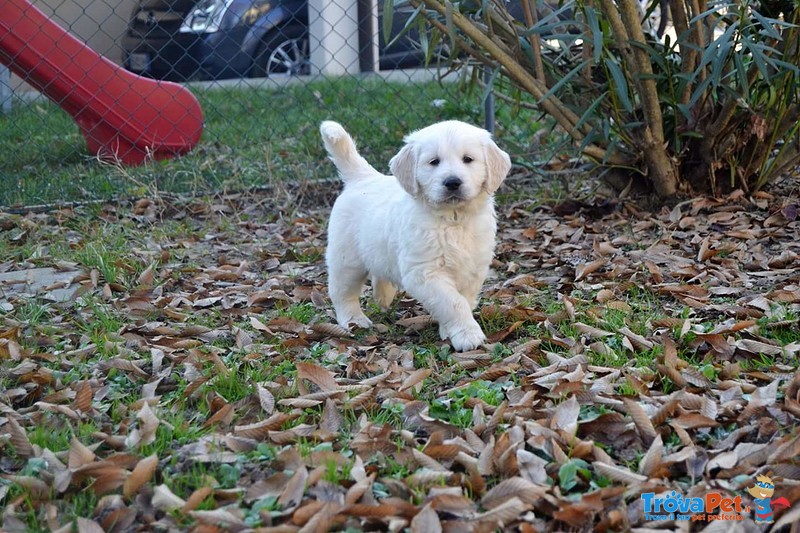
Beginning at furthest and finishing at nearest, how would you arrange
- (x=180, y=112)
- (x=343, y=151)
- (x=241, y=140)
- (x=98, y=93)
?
(x=241, y=140) < (x=180, y=112) < (x=98, y=93) < (x=343, y=151)

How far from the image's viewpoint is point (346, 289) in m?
3.50

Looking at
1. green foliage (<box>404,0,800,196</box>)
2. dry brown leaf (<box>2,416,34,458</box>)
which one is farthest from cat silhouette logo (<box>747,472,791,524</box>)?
green foliage (<box>404,0,800,196</box>)

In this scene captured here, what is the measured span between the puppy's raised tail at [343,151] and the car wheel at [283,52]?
16.8 ft

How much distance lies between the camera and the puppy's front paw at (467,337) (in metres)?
2.94

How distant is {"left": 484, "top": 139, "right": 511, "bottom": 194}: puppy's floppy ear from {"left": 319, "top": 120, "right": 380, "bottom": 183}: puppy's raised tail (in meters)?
0.64

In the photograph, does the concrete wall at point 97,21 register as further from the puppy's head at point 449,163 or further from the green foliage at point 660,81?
the puppy's head at point 449,163

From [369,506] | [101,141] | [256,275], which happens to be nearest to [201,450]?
[369,506]

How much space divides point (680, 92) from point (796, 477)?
8.91 feet

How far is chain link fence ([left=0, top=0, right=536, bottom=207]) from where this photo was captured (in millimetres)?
5566

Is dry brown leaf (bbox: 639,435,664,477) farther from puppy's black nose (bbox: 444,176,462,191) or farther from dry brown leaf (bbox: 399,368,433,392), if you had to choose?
puppy's black nose (bbox: 444,176,462,191)

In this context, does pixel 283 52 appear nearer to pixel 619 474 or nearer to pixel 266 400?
pixel 266 400

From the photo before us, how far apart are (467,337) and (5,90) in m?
6.47
